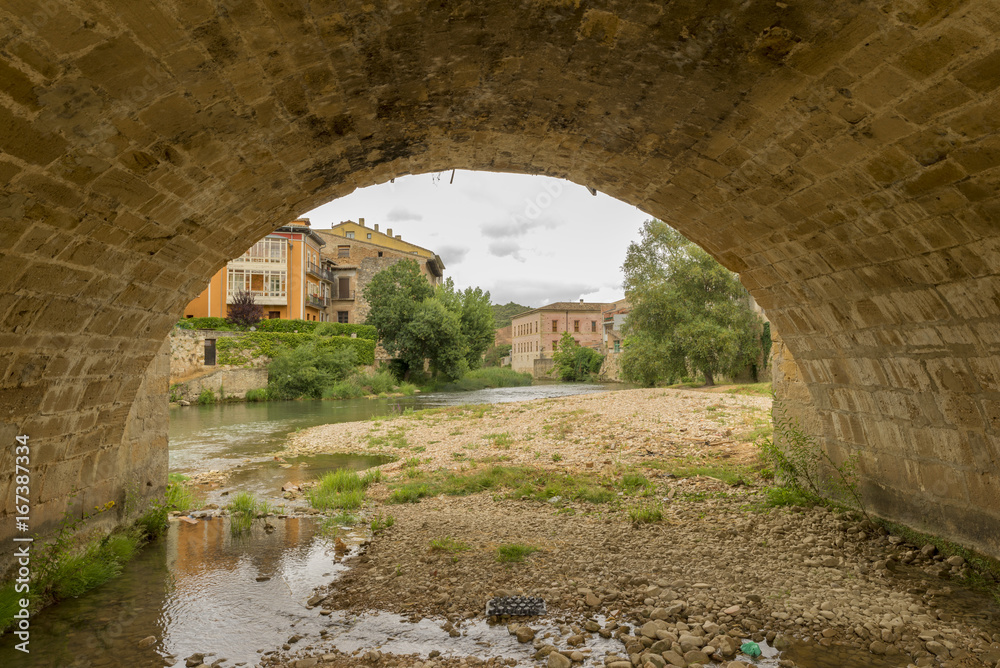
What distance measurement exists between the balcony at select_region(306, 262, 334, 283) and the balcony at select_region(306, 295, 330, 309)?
156cm

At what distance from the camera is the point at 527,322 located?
7000cm

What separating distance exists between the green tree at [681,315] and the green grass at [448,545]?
63.8ft

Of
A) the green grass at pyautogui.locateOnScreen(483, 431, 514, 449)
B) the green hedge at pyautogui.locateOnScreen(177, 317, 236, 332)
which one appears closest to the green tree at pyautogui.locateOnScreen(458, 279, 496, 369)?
the green hedge at pyautogui.locateOnScreen(177, 317, 236, 332)

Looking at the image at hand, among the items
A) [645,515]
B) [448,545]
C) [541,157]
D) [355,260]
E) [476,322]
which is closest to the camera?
[541,157]

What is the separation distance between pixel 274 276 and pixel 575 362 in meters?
27.8

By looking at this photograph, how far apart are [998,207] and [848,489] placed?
385 cm

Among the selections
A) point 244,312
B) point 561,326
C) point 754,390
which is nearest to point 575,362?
point 561,326

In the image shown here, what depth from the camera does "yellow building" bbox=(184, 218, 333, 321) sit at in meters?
36.7

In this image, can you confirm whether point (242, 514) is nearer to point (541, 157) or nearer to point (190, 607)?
point (190, 607)

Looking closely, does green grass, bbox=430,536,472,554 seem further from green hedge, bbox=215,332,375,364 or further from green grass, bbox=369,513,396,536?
green hedge, bbox=215,332,375,364

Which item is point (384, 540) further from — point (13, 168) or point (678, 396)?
point (678, 396)

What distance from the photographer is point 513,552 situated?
17.9ft

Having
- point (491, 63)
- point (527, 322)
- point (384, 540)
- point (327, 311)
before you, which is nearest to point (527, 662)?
point (384, 540)

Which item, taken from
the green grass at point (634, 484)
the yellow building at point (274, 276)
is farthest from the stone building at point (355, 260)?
the green grass at point (634, 484)
